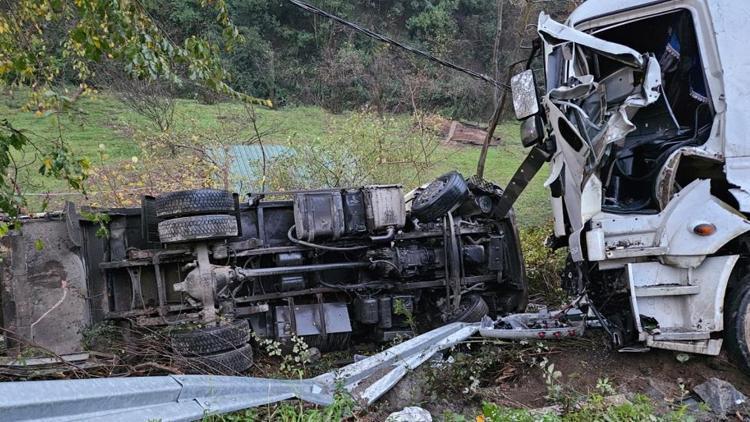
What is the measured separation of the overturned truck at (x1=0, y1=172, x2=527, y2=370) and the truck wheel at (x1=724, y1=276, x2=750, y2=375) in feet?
5.94

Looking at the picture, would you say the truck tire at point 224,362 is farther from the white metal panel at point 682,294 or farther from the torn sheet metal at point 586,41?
the torn sheet metal at point 586,41

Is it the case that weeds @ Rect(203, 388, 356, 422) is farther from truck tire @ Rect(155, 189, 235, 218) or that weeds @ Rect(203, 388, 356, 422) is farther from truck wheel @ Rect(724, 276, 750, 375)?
truck wheel @ Rect(724, 276, 750, 375)

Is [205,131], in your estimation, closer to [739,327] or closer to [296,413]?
[296,413]

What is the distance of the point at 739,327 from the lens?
11.9ft

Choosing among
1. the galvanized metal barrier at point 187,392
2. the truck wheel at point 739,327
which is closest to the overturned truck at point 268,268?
the galvanized metal barrier at point 187,392

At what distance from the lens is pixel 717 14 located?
3.74m

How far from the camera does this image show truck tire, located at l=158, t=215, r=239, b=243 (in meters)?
4.00

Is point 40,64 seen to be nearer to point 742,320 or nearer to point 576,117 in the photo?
point 576,117

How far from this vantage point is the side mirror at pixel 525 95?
13.1 feet

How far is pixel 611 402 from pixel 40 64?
14.2 ft

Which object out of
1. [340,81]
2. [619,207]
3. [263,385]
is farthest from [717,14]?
[340,81]

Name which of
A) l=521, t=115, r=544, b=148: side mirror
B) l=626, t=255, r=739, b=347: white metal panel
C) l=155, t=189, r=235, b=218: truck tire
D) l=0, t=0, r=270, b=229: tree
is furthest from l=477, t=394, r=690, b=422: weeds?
l=0, t=0, r=270, b=229: tree

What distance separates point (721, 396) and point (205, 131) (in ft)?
28.4


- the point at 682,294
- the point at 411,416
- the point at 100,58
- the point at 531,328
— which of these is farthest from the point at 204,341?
the point at 682,294
